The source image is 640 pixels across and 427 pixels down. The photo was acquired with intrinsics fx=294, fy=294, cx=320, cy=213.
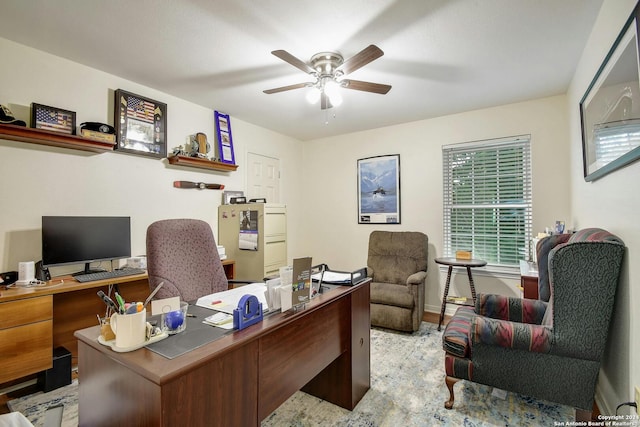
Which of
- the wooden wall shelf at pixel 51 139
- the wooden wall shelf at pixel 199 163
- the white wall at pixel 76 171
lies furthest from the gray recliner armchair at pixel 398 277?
the wooden wall shelf at pixel 51 139

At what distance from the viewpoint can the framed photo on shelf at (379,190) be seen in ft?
13.5

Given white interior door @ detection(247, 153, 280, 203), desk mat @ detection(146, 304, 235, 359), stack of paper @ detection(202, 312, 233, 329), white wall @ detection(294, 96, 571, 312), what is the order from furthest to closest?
1. white interior door @ detection(247, 153, 280, 203)
2. white wall @ detection(294, 96, 571, 312)
3. stack of paper @ detection(202, 312, 233, 329)
4. desk mat @ detection(146, 304, 235, 359)

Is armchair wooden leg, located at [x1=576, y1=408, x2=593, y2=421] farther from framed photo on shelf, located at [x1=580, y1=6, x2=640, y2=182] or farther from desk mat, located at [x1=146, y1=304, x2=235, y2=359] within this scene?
desk mat, located at [x1=146, y1=304, x2=235, y2=359]

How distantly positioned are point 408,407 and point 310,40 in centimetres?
266

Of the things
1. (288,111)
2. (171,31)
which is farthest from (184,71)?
(288,111)

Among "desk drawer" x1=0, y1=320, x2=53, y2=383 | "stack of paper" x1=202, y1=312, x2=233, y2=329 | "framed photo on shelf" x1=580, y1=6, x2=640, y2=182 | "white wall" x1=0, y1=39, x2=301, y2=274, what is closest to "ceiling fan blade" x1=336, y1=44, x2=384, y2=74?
"framed photo on shelf" x1=580, y1=6, x2=640, y2=182

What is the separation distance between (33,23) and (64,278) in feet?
6.03

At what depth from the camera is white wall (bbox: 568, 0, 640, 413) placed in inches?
54.1

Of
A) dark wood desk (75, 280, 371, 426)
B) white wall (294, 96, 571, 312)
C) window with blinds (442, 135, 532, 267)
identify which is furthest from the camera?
window with blinds (442, 135, 532, 267)

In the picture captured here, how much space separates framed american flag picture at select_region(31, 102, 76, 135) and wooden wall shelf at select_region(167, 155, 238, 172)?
850mm

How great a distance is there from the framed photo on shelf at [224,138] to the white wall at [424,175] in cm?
158

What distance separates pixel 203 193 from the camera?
11.5 ft

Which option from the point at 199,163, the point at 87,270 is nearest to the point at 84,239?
the point at 87,270

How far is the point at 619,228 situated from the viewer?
5.21ft
